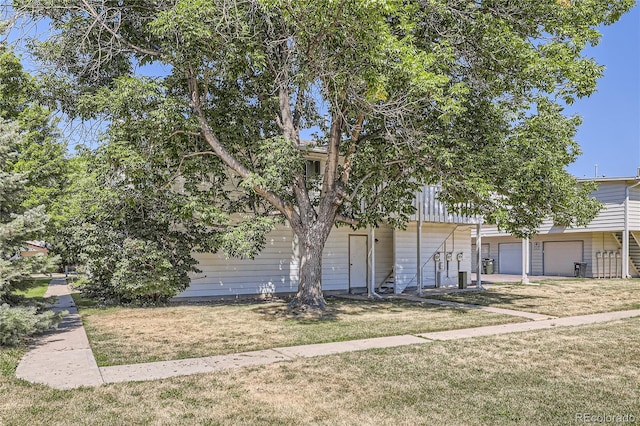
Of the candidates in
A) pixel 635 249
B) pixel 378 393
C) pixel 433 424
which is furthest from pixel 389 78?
pixel 635 249

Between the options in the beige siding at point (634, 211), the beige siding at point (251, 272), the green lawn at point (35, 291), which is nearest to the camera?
the green lawn at point (35, 291)

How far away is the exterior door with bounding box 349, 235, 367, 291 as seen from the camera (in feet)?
58.3

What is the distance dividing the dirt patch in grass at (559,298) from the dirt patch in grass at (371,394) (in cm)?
619

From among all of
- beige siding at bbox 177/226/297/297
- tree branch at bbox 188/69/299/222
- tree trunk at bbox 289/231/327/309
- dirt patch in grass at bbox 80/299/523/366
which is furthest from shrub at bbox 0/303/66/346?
beige siding at bbox 177/226/297/297

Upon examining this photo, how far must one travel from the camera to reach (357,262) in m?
18.0

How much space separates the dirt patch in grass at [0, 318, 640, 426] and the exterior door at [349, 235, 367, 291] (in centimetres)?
1056

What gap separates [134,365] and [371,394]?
3.28m

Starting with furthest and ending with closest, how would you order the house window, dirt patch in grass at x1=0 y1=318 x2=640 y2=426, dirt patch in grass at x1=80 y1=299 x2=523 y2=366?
the house window → dirt patch in grass at x1=80 y1=299 x2=523 y2=366 → dirt patch in grass at x1=0 y1=318 x2=640 y2=426

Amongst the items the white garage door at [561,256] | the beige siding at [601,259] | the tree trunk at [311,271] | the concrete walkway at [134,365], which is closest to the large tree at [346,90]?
the tree trunk at [311,271]

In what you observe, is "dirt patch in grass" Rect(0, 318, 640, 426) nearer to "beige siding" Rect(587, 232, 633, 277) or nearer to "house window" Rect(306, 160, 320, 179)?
"house window" Rect(306, 160, 320, 179)

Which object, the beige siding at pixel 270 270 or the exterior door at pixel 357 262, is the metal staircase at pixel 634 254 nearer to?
the exterior door at pixel 357 262

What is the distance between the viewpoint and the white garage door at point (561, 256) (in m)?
26.7

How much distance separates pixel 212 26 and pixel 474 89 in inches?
236

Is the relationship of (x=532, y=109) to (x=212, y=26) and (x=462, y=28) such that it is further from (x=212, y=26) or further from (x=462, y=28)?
(x=212, y=26)
